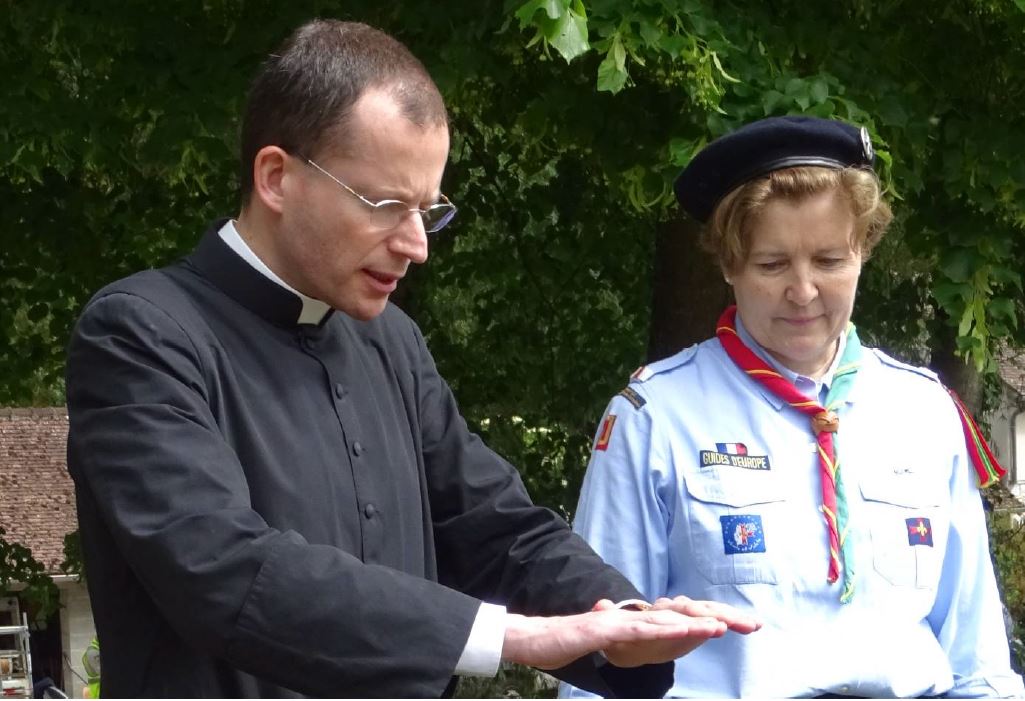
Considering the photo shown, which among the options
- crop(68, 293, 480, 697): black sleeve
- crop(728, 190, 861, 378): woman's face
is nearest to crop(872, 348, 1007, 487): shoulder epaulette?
crop(728, 190, 861, 378): woman's face

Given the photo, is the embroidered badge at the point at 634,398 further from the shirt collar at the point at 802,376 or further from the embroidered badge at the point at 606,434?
the shirt collar at the point at 802,376

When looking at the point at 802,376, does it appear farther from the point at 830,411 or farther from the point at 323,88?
the point at 323,88

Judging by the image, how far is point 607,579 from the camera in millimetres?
2152

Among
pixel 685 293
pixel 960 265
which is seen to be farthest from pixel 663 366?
pixel 685 293

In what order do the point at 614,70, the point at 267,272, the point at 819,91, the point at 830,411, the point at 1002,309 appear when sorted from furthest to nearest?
the point at 1002,309 < the point at 819,91 < the point at 614,70 < the point at 830,411 < the point at 267,272

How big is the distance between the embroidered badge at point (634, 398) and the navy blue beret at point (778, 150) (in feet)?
1.22

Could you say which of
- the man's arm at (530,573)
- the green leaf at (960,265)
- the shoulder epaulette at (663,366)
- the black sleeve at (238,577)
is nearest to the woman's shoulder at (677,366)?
the shoulder epaulette at (663,366)

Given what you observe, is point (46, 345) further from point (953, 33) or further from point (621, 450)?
point (621, 450)

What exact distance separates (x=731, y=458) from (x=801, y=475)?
0.42 ft

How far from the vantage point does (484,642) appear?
189 cm

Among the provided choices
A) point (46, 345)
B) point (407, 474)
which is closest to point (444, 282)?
point (46, 345)

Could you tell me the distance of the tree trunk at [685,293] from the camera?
20.8 feet

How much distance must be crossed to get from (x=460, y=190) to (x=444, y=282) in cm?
52

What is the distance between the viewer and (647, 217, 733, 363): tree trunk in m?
6.35
